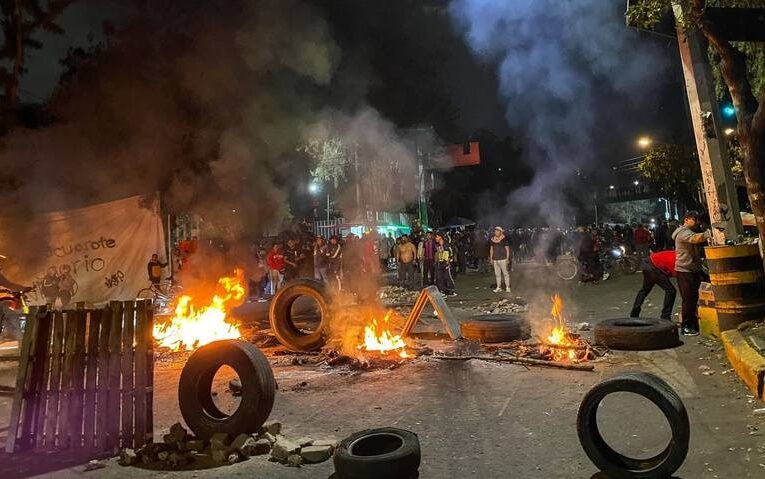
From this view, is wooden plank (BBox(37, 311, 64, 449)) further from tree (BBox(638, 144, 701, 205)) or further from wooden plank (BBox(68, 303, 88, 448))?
tree (BBox(638, 144, 701, 205))

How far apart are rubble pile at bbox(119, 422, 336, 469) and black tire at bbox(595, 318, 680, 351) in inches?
185

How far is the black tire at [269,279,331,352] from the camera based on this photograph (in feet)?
27.9

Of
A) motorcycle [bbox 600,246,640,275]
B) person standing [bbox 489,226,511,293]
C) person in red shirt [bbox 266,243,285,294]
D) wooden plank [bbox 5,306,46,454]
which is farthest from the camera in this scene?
motorcycle [bbox 600,246,640,275]

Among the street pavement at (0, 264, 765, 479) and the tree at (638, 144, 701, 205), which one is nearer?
the street pavement at (0, 264, 765, 479)

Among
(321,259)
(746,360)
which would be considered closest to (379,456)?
(746,360)

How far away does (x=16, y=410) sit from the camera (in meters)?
4.53

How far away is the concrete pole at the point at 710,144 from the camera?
805 cm

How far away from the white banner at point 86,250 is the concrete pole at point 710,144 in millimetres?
12272

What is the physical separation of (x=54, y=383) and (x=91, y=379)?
35 cm

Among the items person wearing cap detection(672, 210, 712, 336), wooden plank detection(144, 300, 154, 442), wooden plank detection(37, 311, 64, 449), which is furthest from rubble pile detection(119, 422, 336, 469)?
person wearing cap detection(672, 210, 712, 336)

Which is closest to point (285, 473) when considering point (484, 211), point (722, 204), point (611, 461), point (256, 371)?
point (256, 371)

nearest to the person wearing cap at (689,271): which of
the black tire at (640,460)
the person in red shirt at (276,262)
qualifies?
the black tire at (640,460)

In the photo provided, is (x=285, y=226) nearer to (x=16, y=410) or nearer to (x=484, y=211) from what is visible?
(x=16, y=410)

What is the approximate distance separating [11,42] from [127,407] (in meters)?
18.7
